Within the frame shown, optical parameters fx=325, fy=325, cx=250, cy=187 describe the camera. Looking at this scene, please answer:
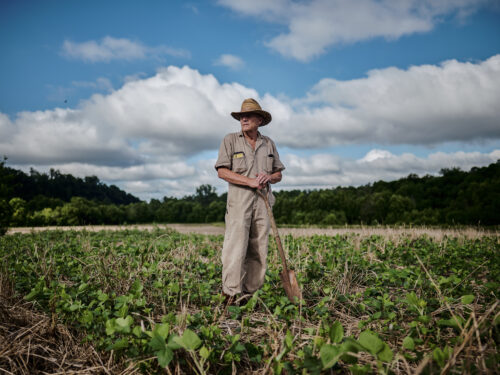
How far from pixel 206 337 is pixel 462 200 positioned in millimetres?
36471

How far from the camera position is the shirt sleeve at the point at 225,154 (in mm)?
3857

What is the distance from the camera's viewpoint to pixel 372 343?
180 cm

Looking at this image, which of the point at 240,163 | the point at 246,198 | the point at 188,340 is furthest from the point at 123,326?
→ the point at 240,163

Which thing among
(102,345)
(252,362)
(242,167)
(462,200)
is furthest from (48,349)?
(462,200)

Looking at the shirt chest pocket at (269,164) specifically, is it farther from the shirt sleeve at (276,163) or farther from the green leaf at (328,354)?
the green leaf at (328,354)

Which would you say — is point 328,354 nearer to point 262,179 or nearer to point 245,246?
point 245,246

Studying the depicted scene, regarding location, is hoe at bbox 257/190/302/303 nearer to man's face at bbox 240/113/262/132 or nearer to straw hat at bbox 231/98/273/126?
man's face at bbox 240/113/262/132

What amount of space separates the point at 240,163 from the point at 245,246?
0.98 m

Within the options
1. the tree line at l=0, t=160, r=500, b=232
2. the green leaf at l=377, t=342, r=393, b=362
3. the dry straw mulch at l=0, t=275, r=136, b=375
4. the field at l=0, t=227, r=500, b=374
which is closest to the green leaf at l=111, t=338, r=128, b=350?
the field at l=0, t=227, r=500, b=374

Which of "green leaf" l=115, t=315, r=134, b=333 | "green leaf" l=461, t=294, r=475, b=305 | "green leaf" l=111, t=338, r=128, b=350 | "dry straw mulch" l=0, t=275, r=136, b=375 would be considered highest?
"green leaf" l=461, t=294, r=475, b=305

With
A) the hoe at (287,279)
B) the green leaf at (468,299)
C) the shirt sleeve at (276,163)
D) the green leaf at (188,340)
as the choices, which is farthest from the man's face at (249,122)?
the green leaf at (468,299)

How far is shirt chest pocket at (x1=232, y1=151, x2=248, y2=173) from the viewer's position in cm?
387

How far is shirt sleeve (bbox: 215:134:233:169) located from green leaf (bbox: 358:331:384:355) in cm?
249

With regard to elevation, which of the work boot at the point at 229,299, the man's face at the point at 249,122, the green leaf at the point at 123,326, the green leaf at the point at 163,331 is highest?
the man's face at the point at 249,122
